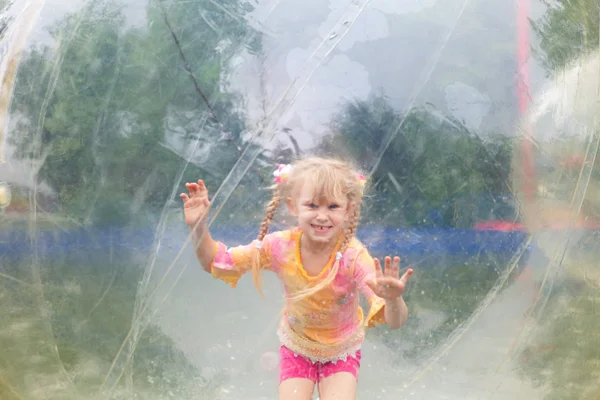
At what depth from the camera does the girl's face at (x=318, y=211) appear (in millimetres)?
2559

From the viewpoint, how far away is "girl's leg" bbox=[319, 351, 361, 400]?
102 inches

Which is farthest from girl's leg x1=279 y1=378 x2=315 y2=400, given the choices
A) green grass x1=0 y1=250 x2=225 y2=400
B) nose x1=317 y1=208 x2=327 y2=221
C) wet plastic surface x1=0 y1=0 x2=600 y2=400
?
nose x1=317 y1=208 x2=327 y2=221

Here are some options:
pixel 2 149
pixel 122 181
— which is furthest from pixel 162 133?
pixel 2 149

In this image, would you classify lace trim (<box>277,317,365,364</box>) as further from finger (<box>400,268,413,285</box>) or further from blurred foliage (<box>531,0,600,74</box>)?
blurred foliage (<box>531,0,600,74</box>)

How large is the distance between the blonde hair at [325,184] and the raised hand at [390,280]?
0.93 ft

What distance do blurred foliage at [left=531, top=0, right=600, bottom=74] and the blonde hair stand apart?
88 centimetres

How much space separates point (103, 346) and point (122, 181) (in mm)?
624

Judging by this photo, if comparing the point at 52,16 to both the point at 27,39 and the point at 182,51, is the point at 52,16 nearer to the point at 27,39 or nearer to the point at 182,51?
the point at 27,39

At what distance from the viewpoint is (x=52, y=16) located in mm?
2875

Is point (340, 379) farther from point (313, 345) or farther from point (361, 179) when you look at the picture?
point (361, 179)

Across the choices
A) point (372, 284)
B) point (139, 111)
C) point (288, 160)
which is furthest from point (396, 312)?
point (139, 111)

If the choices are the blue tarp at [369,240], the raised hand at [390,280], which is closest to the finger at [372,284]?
the raised hand at [390,280]

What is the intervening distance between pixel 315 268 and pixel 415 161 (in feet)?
1.77

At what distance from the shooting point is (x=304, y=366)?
268 cm
